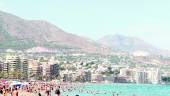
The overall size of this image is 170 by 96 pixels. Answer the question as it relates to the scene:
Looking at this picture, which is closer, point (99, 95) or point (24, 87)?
point (24, 87)

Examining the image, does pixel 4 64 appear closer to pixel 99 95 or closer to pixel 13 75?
pixel 13 75

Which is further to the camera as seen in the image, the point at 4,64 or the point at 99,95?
the point at 4,64

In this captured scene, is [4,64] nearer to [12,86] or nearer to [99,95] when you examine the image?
[99,95]

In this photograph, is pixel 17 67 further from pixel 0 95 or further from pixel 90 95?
pixel 0 95

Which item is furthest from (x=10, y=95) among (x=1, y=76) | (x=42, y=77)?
(x=42, y=77)

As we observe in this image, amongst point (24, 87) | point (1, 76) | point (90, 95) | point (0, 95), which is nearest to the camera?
point (0, 95)

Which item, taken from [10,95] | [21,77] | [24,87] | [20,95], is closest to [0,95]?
[10,95]

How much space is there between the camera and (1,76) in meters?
150

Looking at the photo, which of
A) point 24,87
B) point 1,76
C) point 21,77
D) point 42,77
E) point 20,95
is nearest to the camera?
point 20,95

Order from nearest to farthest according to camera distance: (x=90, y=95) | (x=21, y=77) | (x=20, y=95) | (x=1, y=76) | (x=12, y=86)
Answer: (x=20, y=95) → (x=12, y=86) → (x=90, y=95) → (x=1, y=76) → (x=21, y=77)

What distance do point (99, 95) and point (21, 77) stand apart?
200ft

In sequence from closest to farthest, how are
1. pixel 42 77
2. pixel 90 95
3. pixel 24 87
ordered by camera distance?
pixel 24 87, pixel 90 95, pixel 42 77

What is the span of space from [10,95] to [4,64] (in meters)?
136

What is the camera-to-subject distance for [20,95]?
6862 centimetres
